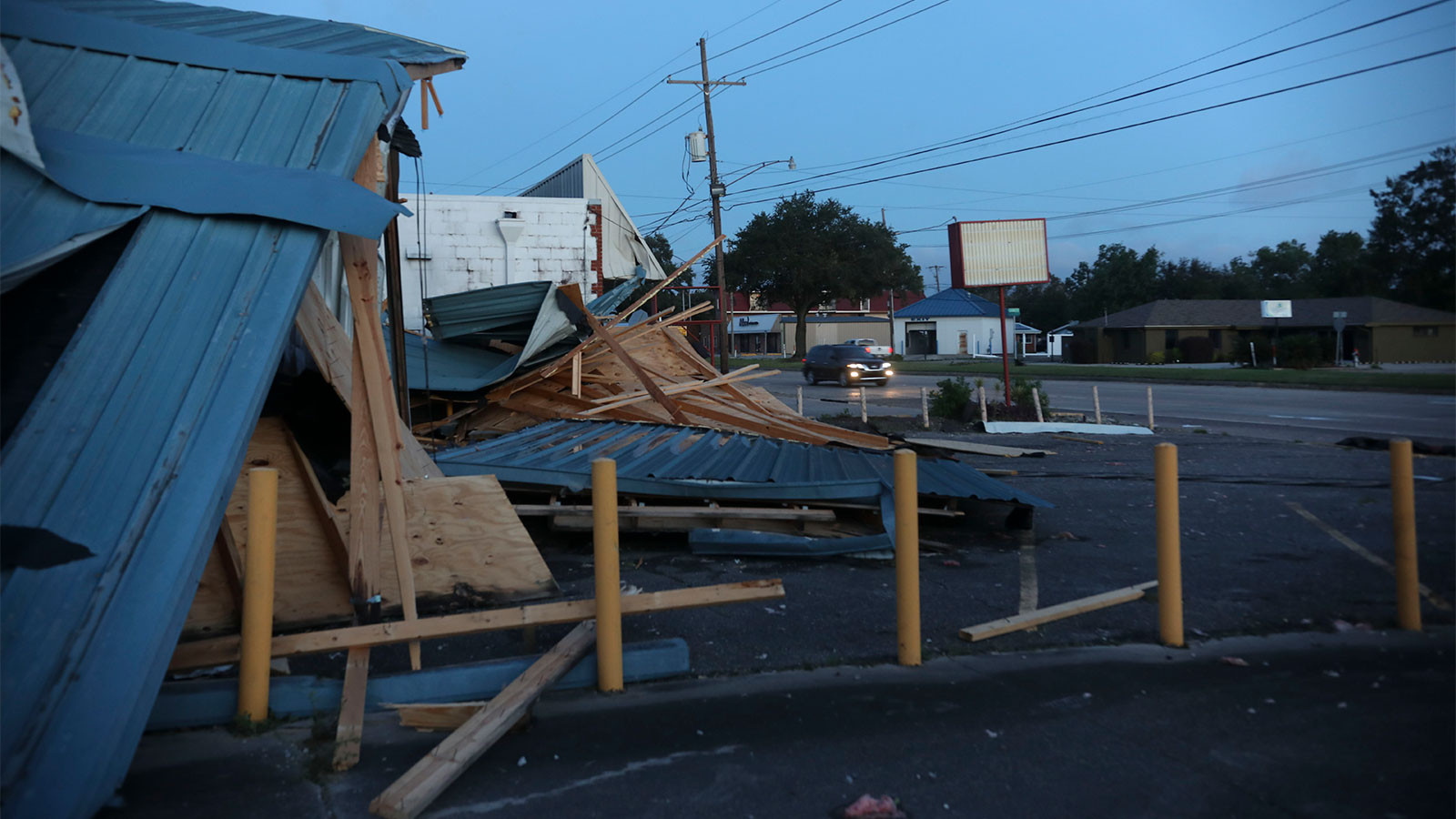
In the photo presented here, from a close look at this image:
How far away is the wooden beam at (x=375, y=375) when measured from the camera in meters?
5.34

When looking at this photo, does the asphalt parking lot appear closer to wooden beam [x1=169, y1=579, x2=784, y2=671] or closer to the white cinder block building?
wooden beam [x1=169, y1=579, x2=784, y2=671]

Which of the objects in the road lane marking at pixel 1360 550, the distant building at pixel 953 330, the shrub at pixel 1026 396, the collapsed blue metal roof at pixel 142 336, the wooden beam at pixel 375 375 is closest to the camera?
the collapsed blue metal roof at pixel 142 336

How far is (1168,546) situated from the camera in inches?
202

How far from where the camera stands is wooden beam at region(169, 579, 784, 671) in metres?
4.26

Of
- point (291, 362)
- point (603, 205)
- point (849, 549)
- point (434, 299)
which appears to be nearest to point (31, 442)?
point (291, 362)

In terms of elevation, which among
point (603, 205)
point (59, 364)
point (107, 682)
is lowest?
point (107, 682)

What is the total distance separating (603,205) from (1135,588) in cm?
2018

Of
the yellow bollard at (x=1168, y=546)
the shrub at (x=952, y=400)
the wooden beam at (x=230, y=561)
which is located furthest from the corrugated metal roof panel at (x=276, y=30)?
the shrub at (x=952, y=400)

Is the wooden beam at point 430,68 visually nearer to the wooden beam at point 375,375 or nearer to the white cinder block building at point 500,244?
the wooden beam at point 375,375

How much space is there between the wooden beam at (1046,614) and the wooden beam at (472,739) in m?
2.19

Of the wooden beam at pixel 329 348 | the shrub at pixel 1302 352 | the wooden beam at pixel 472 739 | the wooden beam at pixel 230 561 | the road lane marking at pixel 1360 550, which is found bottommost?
the road lane marking at pixel 1360 550

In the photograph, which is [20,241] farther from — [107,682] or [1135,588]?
[1135,588]

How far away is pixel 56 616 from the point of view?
3.36 meters

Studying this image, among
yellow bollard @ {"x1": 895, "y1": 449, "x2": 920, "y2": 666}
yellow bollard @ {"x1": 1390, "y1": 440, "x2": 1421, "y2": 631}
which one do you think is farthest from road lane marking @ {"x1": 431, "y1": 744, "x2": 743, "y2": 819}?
yellow bollard @ {"x1": 1390, "y1": 440, "x2": 1421, "y2": 631}
